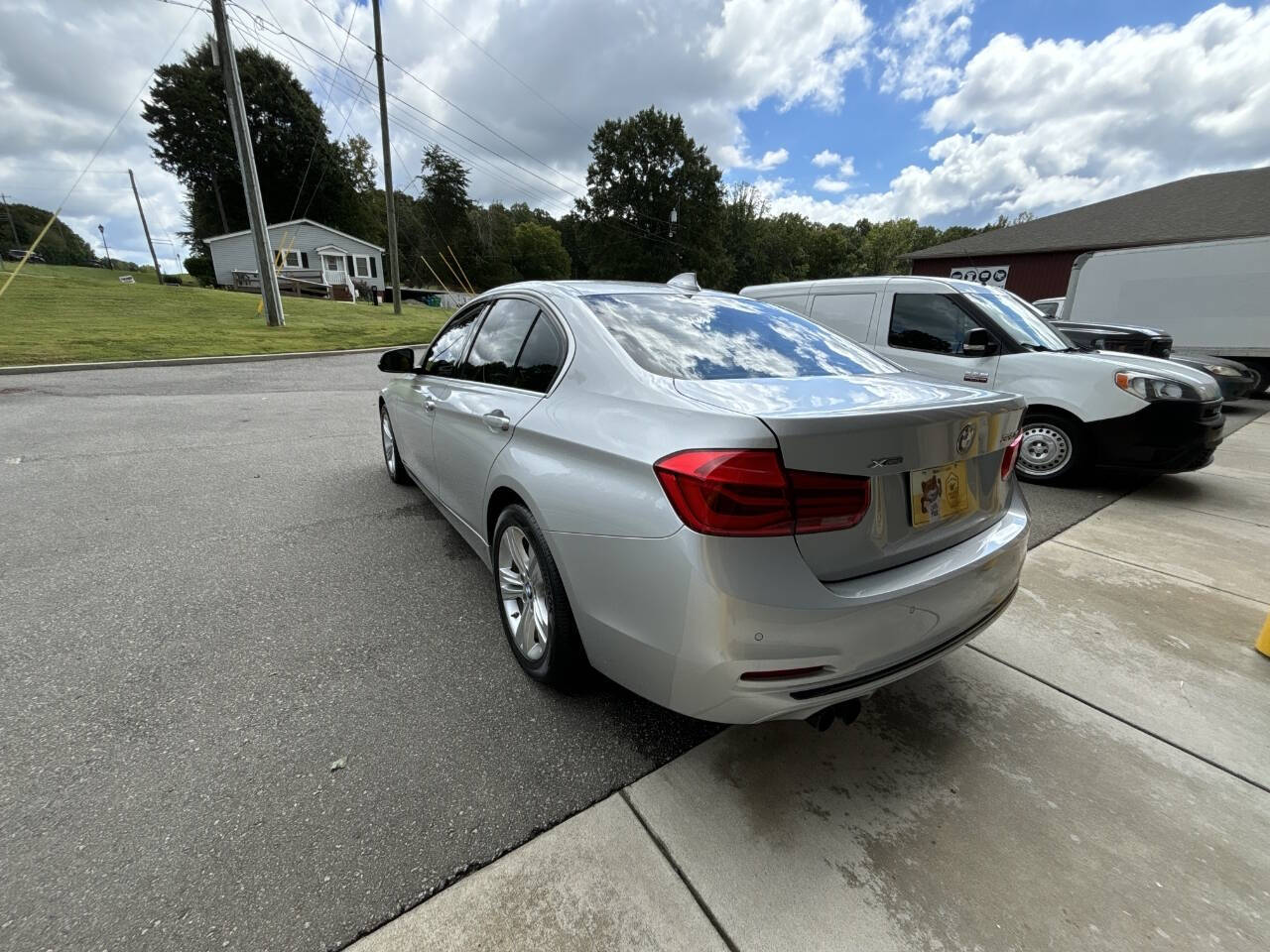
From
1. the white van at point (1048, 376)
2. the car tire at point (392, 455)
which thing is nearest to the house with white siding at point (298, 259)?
the car tire at point (392, 455)

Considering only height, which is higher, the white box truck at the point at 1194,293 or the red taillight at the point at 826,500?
the white box truck at the point at 1194,293

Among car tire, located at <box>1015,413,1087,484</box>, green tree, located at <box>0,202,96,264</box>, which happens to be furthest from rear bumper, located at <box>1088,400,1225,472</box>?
green tree, located at <box>0,202,96,264</box>

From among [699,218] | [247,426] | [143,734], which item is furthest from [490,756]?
[699,218]

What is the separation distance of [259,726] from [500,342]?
188 centimetres

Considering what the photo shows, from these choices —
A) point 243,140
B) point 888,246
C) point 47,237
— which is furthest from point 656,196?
point 47,237

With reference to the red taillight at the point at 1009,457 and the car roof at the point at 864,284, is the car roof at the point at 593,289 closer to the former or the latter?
the red taillight at the point at 1009,457

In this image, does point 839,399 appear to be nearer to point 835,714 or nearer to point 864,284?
point 835,714

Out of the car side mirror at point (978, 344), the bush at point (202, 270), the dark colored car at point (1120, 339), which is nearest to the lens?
the car side mirror at point (978, 344)

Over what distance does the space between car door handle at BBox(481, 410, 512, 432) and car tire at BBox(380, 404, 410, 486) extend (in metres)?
2.14

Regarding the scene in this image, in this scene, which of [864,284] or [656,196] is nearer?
[864,284]

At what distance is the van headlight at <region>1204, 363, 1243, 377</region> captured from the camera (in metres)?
8.74

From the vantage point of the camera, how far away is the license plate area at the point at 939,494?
67.8 inches

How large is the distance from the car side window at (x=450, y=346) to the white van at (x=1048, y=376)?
11.3ft

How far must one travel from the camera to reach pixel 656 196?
5072 cm
